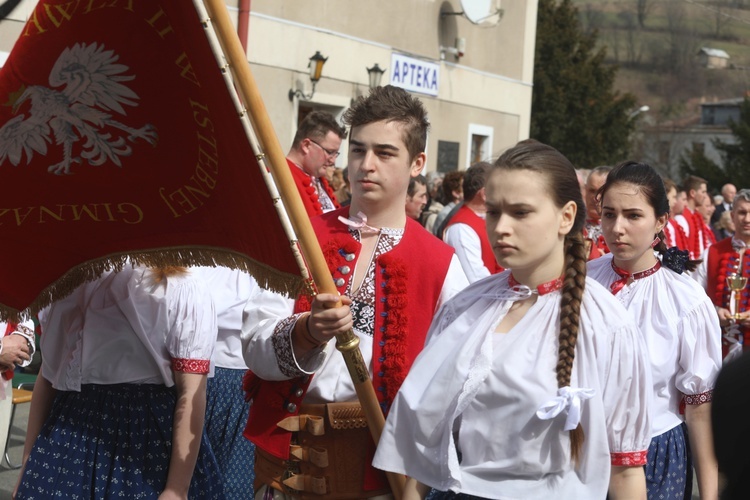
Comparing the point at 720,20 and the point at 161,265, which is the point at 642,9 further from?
the point at 161,265

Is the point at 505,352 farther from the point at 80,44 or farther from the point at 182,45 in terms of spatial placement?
the point at 80,44

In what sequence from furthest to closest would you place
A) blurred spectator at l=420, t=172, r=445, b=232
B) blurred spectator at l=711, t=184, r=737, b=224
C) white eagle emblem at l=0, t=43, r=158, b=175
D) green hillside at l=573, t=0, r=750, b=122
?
green hillside at l=573, t=0, r=750, b=122 → blurred spectator at l=711, t=184, r=737, b=224 → blurred spectator at l=420, t=172, r=445, b=232 → white eagle emblem at l=0, t=43, r=158, b=175

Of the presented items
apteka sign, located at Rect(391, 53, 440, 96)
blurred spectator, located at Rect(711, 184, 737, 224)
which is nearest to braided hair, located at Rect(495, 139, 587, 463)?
apteka sign, located at Rect(391, 53, 440, 96)

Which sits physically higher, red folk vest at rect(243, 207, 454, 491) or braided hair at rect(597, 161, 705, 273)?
braided hair at rect(597, 161, 705, 273)

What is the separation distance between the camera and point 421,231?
3838mm

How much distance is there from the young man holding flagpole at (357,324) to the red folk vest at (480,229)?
3.75m

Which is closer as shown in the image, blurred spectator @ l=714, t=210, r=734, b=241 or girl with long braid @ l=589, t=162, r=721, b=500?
girl with long braid @ l=589, t=162, r=721, b=500

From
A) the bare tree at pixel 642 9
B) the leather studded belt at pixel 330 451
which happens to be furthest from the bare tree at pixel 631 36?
the leather studded belt at pixel 330 451

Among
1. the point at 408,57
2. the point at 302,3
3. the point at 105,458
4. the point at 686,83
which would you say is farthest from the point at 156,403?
the point at 686,83

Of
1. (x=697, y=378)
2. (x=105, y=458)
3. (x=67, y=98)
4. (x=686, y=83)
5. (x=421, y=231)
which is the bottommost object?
(x=105, y=458)

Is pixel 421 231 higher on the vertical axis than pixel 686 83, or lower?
lower

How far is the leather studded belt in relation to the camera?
3525mm

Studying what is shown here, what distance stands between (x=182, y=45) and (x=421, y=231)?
40.2 inches

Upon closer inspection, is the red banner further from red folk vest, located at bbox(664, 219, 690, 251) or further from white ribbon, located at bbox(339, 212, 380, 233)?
red folk vest, located at bbox(664, 219, 690, 251)
